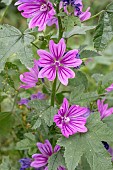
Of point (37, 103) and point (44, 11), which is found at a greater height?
point (44, 11)

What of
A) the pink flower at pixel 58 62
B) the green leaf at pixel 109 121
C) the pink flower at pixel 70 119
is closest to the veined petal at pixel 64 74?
the pink flower at pixel 58 62

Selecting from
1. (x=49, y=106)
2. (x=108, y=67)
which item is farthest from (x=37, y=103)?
(x=108, y=67)

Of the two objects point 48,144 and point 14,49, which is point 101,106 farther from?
point 14,49

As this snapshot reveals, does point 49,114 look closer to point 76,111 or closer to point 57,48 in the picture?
point 76,111

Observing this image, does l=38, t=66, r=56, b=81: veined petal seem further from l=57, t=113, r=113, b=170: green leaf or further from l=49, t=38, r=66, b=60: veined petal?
l=57, t=113, r=113, b=170: green leaf

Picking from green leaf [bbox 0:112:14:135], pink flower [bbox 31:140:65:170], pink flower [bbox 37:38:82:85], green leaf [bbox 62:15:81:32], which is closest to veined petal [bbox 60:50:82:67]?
pink flower [bbox 37:38:82:85]

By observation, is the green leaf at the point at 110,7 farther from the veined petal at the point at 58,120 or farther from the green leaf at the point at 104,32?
the veined petal at the point at 58,120

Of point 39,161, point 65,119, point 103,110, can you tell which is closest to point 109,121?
point 103,110
